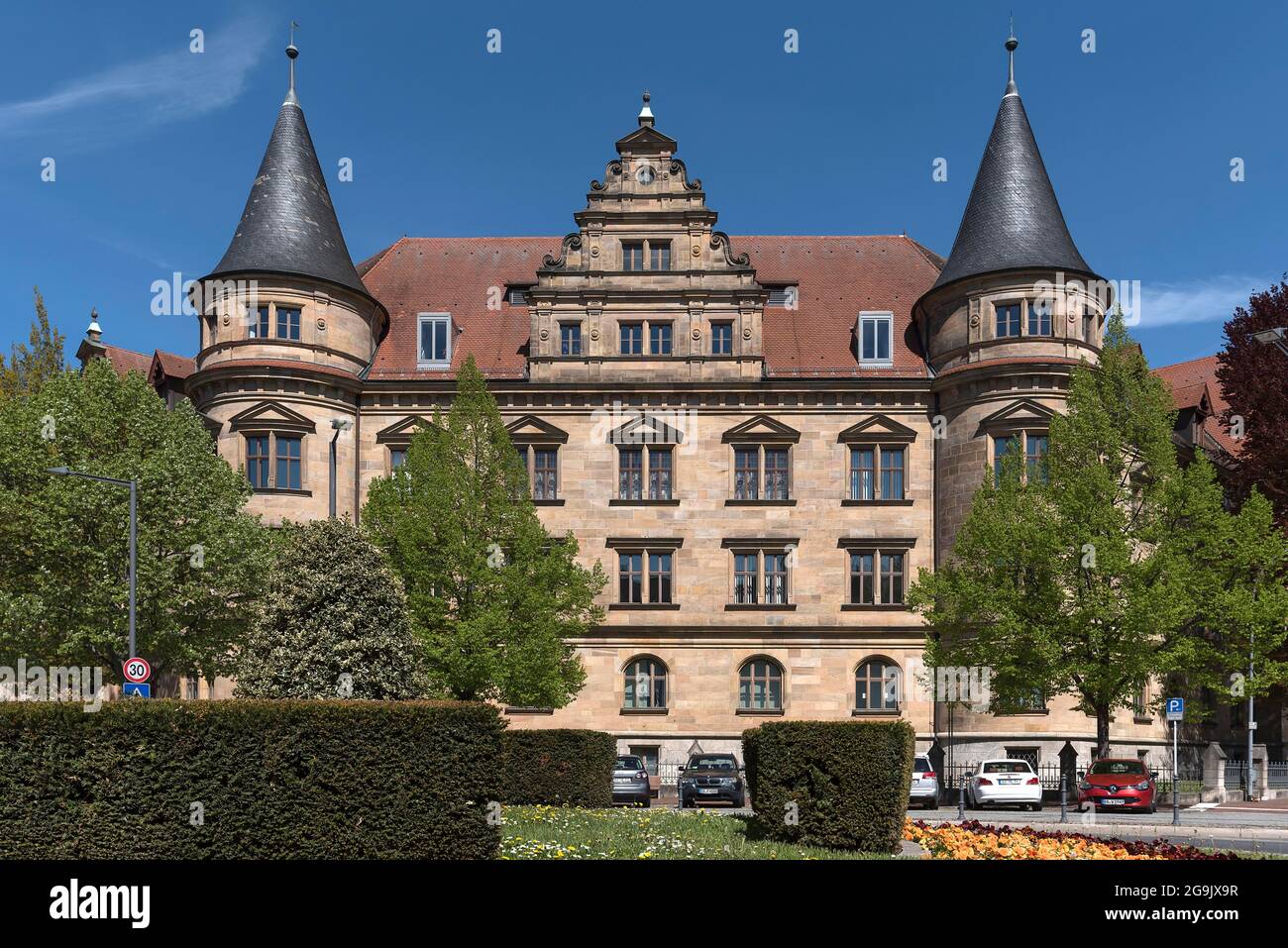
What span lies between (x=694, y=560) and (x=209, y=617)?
1681 centimetres

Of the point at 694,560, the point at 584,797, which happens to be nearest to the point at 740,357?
the point at 694,560

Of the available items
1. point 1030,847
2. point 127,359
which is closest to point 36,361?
point 127,359

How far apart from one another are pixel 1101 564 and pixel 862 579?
10296 millimetres

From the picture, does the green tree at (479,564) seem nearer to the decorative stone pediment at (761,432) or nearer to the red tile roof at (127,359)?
the decorative stone pediment at (761,432)

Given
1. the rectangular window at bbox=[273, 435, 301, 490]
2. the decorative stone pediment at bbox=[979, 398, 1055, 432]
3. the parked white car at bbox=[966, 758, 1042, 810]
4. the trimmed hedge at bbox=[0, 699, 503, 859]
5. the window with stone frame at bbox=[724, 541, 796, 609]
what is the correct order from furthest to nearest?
the window with stone frame at bbox=[724, 541, 796, 609], the rectangular window at bbox=[273, 435, 301, 490], the decorative stone pediment at bbox=[979, 398, 1055, 432], the parked white car at bbox=[966, 758, 1042, 810], the trimmed hedge at bbox=[0, 699, 503, 859]

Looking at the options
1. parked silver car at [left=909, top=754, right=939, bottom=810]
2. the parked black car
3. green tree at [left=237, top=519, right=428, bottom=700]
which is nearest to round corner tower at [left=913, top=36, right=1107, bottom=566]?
parked silver car at [left=909, top=754, right=939, bottom=810]

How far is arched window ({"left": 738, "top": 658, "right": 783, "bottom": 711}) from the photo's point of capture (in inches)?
1698

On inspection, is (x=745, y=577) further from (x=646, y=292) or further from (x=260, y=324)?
(x=260, y=324)

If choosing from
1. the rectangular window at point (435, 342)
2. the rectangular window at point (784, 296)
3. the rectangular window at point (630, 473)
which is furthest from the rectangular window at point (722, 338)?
the rectangular window at point (435, 342)

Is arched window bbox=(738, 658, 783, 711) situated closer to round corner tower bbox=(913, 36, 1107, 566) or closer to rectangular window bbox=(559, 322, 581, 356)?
round corner tower bbox=(913, 36, 1107, 566)

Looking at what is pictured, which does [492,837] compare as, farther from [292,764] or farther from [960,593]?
[960,593]

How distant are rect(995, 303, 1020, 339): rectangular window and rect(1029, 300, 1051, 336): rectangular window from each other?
17.5 inches

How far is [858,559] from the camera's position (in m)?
43.7

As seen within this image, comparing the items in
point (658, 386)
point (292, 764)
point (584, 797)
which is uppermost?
point (658, 386)
